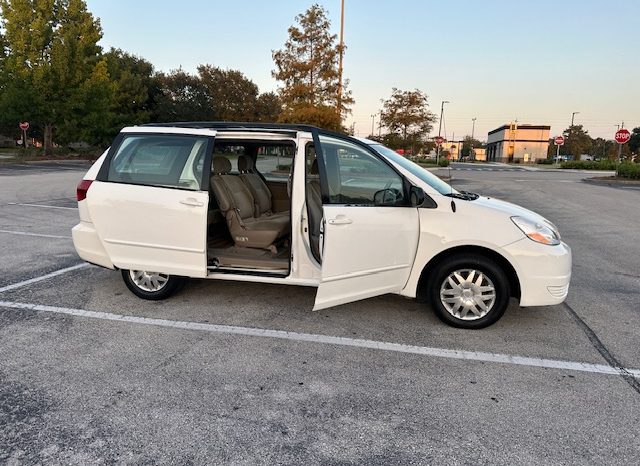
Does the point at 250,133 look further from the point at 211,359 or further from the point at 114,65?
the point at 114,65

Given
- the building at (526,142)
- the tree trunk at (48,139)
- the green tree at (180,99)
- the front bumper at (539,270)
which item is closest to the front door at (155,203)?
the front bumper at (539,270)

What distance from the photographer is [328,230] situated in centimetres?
381

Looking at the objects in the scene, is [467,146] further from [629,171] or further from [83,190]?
[83,190]

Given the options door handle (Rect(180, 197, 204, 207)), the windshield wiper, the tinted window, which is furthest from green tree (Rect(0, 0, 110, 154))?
the windshield wiper

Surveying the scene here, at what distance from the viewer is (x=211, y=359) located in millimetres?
3490

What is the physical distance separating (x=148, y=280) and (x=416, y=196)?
110 inches

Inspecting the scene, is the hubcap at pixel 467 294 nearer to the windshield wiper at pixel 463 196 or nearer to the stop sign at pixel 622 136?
the windshield wiper at pixel 463 196

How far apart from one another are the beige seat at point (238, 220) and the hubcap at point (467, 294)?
5.99 ft

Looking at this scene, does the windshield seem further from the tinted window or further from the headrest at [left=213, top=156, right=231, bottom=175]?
the headrest at [left=213, top=156, right=231, bottom=175]

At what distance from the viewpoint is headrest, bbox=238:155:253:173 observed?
559 cm

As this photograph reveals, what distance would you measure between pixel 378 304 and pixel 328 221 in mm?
1362

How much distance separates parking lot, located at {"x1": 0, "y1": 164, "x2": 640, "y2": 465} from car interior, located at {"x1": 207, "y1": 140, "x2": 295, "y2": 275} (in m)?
0.47

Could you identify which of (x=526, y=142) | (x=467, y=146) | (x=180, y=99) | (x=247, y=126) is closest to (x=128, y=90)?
(x=180, y=99)

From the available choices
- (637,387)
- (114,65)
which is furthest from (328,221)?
(114,65)
